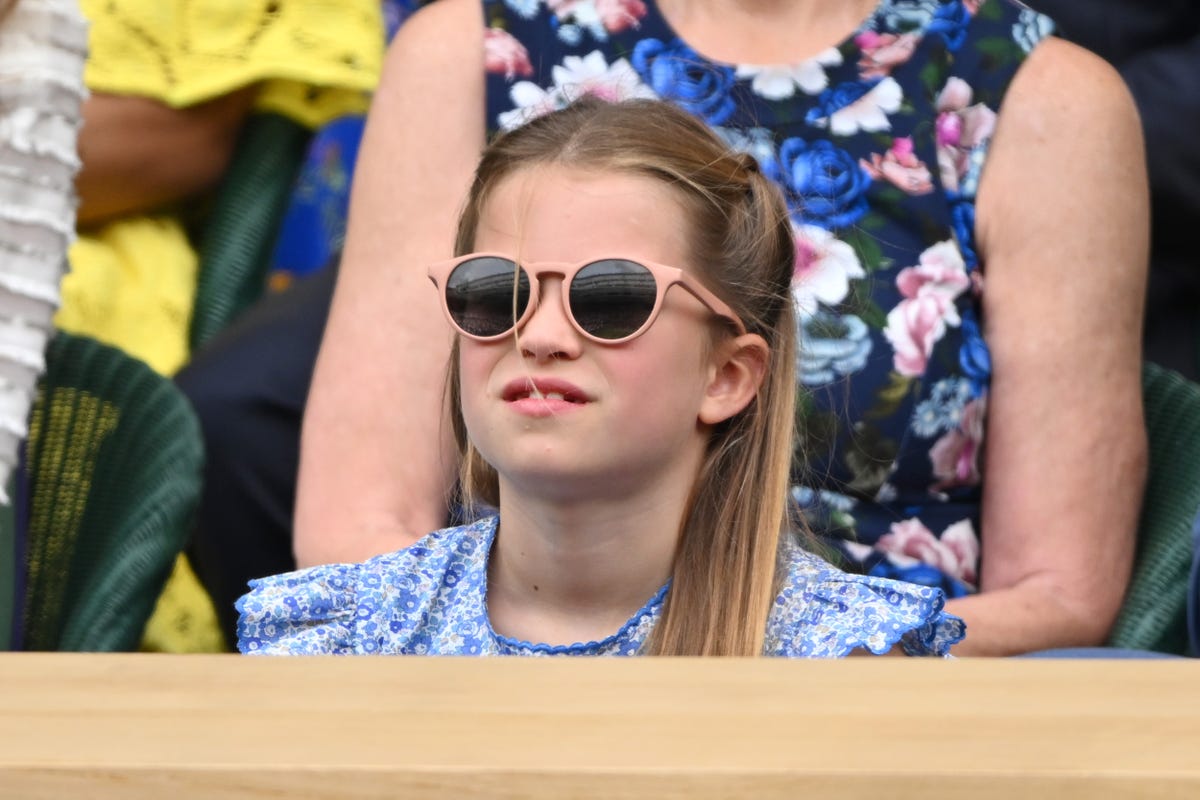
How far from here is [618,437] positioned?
142cm

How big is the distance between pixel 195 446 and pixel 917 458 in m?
0.77

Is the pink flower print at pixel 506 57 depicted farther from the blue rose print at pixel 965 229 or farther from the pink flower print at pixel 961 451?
the pink flower print at pixel 961 451

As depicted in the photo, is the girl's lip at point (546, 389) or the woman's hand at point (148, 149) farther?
the woman's hand at point (148, 149)

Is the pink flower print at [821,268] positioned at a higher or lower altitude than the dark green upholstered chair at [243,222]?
higher

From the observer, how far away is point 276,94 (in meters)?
2.62

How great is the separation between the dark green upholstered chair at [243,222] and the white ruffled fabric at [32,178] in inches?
33.3

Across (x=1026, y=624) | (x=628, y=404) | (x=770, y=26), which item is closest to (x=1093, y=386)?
(x=1026, y=624)

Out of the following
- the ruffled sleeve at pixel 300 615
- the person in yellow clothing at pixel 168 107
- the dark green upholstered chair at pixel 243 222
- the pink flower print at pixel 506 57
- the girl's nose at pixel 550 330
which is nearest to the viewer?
the girl's nose at pixel 550 330

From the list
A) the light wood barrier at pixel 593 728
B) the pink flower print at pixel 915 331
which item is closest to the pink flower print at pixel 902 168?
the pink flower print at pixel 915 331

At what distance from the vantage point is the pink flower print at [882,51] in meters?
2.02

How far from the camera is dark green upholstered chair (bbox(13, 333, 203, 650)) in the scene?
1.79 m

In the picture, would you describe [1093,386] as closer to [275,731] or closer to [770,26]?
[770,26]

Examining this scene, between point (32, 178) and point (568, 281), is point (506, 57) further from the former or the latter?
point (568, 281)

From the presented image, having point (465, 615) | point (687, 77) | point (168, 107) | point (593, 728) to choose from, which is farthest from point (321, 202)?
point (593, 728)
